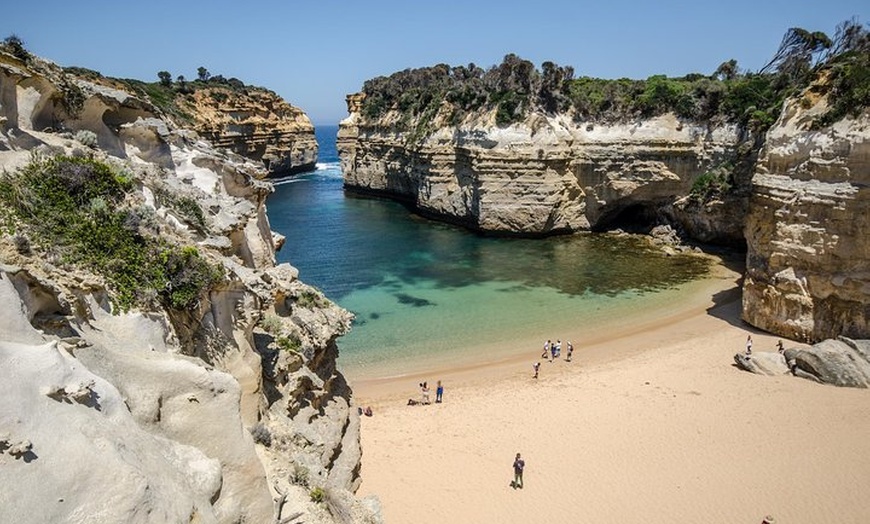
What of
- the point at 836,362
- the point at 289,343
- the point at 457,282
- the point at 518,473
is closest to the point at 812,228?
the point at 836,362

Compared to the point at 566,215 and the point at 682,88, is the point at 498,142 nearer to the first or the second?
the point at 566,215

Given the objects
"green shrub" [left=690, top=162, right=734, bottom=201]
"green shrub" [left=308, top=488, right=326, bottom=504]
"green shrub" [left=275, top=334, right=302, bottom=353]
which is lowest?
"green shrub" [left=308, top=488, right=326, bottom=504]

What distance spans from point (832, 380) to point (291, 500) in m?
17.8

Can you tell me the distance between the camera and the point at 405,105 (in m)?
55.7

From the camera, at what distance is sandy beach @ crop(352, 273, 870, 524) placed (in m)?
12.7

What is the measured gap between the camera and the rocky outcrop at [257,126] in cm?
6128

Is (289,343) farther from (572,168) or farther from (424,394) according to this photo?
(572,168)

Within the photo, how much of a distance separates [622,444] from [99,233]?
519 inches

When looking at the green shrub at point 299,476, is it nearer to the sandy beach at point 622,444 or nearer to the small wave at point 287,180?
the sandy beach at point 622,444

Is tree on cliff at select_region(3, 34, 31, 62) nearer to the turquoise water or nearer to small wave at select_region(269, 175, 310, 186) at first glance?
the turquoise water

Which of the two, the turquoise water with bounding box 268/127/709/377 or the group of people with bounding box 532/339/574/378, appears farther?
the turquoise water with bounding box 268/127/709/377

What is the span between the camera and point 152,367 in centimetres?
652

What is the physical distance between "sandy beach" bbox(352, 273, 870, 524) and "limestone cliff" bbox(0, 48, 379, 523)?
2.51 meters

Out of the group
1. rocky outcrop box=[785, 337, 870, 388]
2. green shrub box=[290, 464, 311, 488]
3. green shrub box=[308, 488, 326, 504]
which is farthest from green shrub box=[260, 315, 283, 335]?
rocky outcrop box=[785, 337, 870, 388]
